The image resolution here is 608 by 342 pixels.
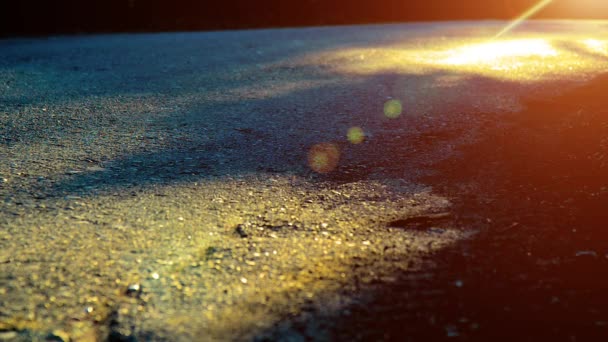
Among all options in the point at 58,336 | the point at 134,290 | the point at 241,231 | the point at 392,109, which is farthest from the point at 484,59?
the point at 58,336

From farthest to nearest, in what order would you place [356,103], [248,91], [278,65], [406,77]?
[278,65], [406,77], [248,91], [356,103]

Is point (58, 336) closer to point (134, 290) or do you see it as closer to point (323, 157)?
point (134, 290)

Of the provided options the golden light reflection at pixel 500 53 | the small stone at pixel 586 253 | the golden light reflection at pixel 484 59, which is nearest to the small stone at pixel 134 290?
the small stone at pixel 586 253

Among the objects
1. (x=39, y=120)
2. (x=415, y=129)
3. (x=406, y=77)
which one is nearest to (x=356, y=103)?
(x=415, y=129)

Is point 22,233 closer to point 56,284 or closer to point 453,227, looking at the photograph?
point 56,284

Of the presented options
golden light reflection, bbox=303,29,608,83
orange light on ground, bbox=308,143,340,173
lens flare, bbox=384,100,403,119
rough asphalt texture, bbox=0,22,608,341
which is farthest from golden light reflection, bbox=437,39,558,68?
orange light on ground, bbox=308,143,340,173
